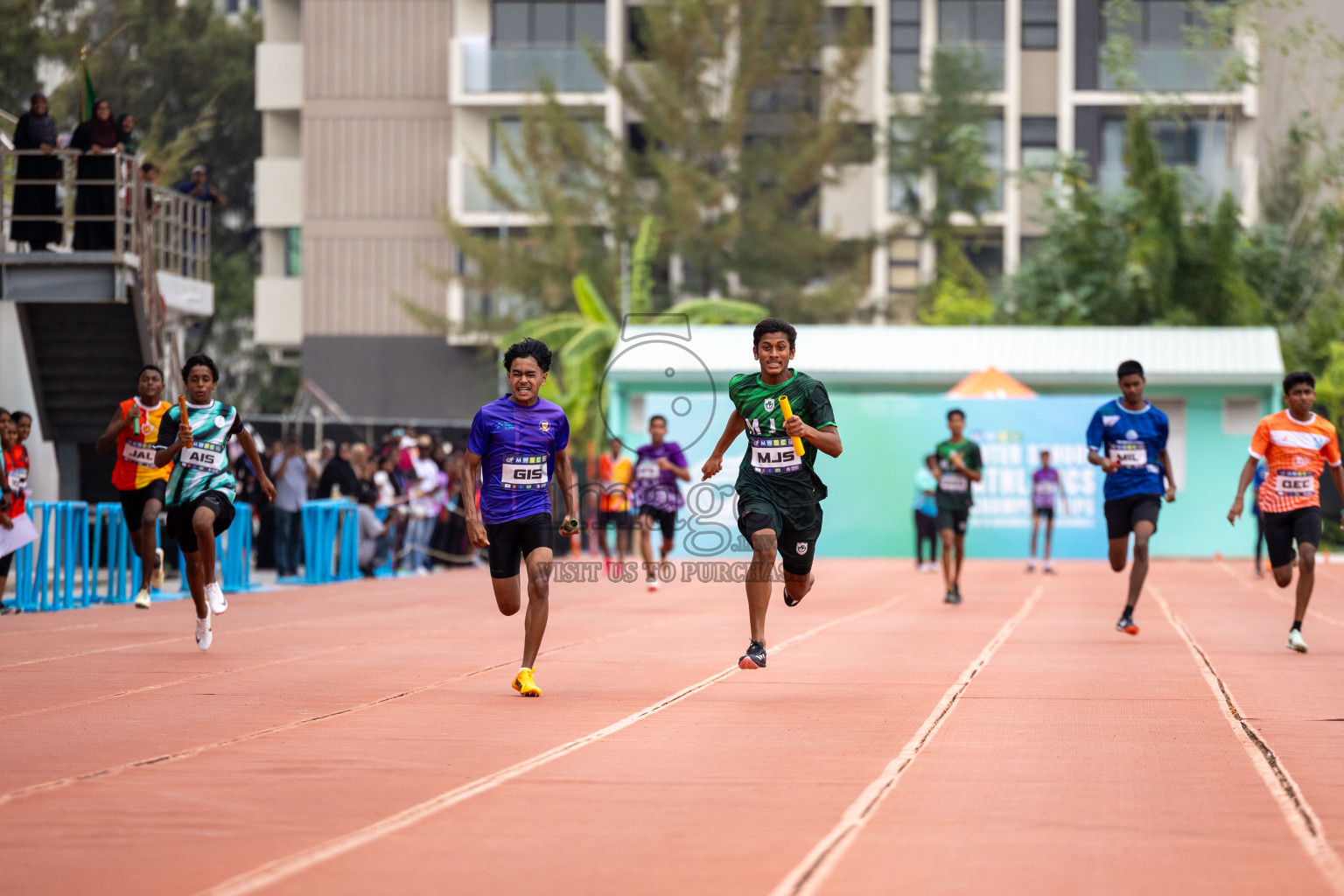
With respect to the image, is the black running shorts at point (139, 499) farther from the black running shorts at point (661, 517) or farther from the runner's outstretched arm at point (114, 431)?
the black running shorts at point (661, 517)

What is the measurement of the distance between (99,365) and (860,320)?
2921cm

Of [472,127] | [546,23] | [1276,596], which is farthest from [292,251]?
[1276,596]

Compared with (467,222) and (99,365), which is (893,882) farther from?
(467,222)

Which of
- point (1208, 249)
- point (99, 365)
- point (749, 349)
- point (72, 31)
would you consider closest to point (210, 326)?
point (72, 31)

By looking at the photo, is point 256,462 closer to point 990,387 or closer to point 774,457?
point 774,457

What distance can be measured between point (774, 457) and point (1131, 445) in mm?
4852

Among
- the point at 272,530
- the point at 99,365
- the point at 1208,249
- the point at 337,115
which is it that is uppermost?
the point at 337,115

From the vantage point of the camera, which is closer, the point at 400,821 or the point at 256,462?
the point at 400,821

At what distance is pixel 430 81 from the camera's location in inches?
1941

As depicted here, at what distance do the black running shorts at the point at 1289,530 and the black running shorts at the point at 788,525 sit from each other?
4.15 metres

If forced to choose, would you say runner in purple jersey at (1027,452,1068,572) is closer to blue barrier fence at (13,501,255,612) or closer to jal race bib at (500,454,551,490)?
blue barrier fence at (13,501,255,612)

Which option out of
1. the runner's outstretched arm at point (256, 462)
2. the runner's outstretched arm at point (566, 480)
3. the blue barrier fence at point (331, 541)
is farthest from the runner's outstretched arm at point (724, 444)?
the blue barrier fence at point (331, 541)

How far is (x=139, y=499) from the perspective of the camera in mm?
14672

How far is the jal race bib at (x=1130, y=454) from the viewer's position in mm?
13930
